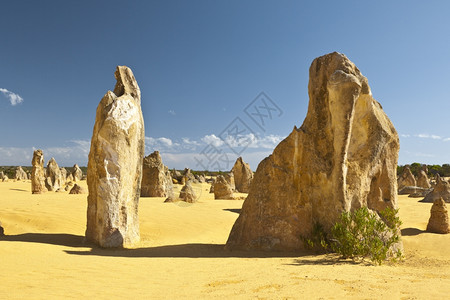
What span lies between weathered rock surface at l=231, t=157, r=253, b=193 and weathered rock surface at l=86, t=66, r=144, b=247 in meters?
19.2

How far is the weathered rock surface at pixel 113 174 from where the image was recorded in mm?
6879

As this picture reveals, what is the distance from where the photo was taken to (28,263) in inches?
187

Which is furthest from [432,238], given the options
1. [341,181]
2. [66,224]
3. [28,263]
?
[66,224]

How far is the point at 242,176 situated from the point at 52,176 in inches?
568

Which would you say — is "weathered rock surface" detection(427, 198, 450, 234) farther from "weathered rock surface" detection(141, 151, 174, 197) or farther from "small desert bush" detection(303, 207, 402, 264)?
"weathered rock surface" detection(141, 151, 174, 197)

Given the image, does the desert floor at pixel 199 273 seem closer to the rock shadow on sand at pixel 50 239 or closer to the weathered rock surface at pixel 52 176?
the rock shadow on sand at pixel 50 239

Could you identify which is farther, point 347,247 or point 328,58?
point 328,58

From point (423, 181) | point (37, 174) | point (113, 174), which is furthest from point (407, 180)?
point (37, 174)

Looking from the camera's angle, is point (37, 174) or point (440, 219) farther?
point (37, 174)

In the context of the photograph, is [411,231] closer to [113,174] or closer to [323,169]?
[323,169]

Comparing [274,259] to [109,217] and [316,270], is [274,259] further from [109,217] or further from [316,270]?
[109,217]

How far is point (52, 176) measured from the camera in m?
23.4

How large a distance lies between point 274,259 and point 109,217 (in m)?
3.63

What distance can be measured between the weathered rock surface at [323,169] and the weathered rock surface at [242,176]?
19387mm
